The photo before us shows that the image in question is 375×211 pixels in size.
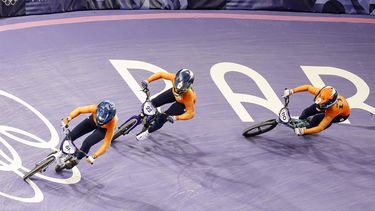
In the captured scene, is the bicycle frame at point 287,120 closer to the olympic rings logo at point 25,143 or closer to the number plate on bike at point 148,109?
the number plate on bike at point 148,109

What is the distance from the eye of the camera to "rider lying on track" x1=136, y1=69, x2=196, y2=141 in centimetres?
977

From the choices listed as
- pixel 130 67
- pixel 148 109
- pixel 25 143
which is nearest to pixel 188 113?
pixel 148 109

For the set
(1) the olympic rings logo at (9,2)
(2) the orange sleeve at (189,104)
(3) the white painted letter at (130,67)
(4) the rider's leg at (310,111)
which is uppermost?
(1) the olympic rings logo at (9,2)

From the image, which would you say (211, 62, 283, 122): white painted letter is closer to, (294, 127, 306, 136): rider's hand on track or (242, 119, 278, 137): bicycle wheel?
(242, 119, 278, 137): bicycle wheel

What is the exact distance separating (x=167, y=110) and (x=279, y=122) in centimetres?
189

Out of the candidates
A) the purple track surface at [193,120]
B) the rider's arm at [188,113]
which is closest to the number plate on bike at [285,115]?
the purple track surface at [193,120]

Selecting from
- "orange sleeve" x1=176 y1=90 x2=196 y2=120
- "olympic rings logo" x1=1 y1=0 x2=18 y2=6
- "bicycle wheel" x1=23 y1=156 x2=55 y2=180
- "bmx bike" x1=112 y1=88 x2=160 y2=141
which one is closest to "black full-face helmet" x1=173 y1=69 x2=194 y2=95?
"orange sleeve" x1=176 y1=90 x2=196 y2=120

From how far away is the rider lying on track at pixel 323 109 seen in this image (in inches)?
390

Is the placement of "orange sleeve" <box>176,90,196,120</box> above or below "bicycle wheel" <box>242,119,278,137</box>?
above

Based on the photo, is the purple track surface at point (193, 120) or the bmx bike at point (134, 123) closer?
the purple track surface at point (193, 120)

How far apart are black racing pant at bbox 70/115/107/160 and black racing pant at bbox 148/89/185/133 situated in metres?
1.17

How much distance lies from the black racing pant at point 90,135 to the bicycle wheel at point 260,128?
284cm

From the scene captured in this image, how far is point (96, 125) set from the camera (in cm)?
932

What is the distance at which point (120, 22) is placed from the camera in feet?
47.5
